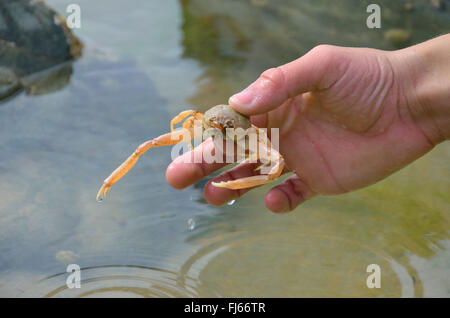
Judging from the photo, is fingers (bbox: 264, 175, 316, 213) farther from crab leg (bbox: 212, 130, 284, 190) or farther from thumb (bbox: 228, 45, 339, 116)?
thumb (bbox: 228, 45, 339, 116)

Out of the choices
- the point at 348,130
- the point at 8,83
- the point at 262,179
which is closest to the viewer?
the point at 262,179

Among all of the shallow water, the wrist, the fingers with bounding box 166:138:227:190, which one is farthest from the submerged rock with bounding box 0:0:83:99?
the wrist

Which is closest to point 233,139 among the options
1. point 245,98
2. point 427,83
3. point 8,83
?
point 245,98

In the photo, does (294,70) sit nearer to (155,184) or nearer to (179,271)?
(179,271)

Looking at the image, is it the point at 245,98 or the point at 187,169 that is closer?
the point at 245,98

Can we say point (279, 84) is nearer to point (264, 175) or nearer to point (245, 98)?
point (245, 98)

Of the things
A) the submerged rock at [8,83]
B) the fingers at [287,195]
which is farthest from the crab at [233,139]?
the submerged rock at [8,83]
